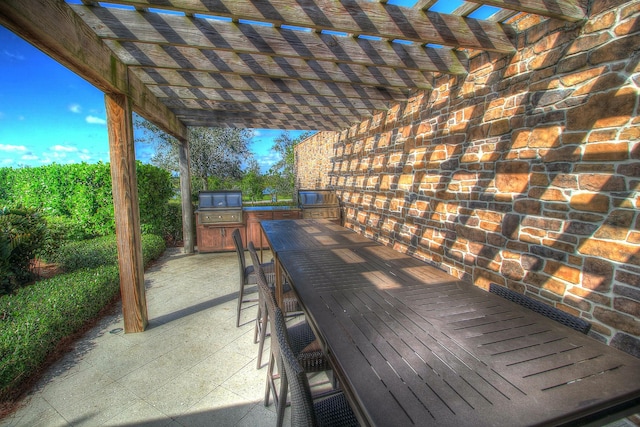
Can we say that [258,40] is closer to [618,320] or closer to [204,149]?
[618,320]

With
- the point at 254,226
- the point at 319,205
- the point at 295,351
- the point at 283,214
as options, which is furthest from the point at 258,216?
the point at 295,351

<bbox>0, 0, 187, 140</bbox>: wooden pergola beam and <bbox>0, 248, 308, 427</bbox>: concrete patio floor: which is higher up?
<bbox>0, 0, 187, 140</bbox>: wooden pergola beam

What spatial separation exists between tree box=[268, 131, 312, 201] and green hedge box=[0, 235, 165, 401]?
1048 centimetres

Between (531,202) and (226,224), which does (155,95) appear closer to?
(226,224)

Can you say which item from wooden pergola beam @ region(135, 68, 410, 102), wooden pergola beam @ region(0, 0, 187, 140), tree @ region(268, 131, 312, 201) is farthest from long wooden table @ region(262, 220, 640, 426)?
tree @ region(268, 131, 312, 201)

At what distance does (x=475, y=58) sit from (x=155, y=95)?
3.86 meters

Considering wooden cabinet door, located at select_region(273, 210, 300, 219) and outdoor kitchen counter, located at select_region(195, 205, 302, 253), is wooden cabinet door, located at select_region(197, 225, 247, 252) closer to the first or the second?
outdoor kitchen counter, located at select_region(195, 205, 302, 253)

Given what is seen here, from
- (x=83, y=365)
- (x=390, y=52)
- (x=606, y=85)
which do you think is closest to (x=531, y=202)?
(x=606, y=85)

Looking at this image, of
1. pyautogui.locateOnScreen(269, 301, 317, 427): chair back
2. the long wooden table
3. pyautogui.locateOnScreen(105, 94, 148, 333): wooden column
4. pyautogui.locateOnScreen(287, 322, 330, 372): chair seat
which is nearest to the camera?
the long wooden table

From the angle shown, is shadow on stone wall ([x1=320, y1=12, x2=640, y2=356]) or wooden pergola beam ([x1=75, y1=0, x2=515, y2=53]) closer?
shadow on stone wall ([x1=320, y1=12, x2=640, y2=356])

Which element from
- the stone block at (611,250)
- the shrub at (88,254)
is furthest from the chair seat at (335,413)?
the shrub at (88,254)

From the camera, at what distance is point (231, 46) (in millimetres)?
2367

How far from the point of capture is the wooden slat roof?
6.47ft

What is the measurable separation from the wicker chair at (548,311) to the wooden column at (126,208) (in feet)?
10.0
